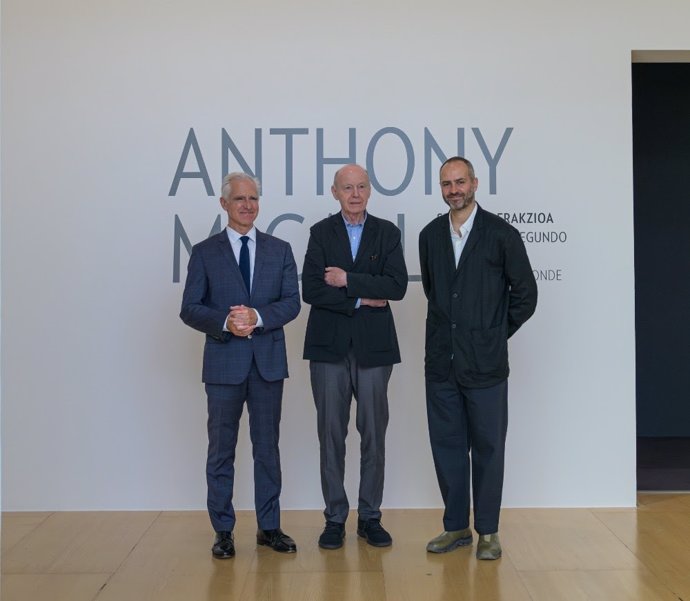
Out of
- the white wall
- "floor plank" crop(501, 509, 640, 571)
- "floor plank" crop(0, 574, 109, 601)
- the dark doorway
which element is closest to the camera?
"floor plank" crop(0, 574, 109, 601)

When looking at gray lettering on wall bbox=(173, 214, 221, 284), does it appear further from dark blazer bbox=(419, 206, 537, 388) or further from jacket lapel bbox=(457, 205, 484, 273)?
jacket lapel bbox=(457, 205, 484, 273)

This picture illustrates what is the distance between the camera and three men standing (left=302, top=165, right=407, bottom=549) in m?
4.72

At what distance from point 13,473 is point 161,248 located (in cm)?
161

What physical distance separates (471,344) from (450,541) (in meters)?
1.00

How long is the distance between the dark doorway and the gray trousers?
3.87m

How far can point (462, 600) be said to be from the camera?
3908 mm

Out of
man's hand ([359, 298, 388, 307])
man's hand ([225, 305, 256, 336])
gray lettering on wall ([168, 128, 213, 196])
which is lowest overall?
man's hand ([225, 305, 256, 336])

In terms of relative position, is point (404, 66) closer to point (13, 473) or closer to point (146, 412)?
point (146, 412)

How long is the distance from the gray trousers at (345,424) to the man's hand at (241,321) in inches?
19.3

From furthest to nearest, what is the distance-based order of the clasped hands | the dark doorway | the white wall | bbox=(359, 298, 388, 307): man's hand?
the dark doorway < the white wall < bbox=(359, 298, 388, 307): man's hand < the clasped hands

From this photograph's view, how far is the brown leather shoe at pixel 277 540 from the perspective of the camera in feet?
15.2

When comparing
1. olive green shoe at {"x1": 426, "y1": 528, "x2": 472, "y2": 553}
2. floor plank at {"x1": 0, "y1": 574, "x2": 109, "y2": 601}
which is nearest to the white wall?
olive green shoe at {"x1": 426, "y1": 528, "x2": 472, "y2": 553}

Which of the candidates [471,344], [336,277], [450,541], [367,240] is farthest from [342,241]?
[450,541]

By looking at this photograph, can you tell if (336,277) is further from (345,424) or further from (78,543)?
(78,543)
